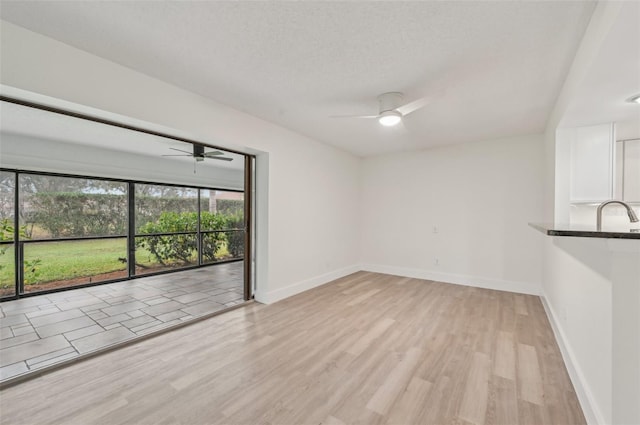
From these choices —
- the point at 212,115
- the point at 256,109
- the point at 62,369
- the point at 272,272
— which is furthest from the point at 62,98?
the point at 272,272

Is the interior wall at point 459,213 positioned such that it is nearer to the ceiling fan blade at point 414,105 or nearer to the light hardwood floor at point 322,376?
the light hardwood floor at point 322,376

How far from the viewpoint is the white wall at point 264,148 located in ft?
6.25

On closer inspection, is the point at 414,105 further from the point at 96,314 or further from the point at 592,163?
the point at 96,314

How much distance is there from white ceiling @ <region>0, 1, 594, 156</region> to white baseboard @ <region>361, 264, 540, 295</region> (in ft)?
8.62

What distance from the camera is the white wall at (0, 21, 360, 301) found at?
6.25 ft

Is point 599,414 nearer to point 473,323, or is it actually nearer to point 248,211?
point 473,323

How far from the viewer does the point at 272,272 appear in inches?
148

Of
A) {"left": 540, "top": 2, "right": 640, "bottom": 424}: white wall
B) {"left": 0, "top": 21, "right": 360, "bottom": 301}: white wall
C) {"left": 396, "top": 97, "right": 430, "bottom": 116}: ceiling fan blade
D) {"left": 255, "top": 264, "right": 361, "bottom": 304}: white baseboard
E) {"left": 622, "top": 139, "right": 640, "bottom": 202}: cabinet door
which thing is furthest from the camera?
{"left": 255, "top": 264, "right": 361, "bottom": 304}: white baseboard

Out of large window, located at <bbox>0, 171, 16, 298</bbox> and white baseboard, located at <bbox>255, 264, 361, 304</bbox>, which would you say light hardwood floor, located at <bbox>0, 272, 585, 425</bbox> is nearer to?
white baseboard, located at <bbox>255, 264, 361, 304</bbox>

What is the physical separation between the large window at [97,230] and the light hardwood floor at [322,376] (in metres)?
2.21

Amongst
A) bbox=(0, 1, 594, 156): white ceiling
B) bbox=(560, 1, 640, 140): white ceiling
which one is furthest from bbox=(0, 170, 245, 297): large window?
bbox=(560, 1, 640, 140): white ceiling

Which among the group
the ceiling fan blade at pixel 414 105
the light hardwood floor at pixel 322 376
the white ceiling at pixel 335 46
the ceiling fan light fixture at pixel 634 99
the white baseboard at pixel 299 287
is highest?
the white ceiling at pixel 335 46

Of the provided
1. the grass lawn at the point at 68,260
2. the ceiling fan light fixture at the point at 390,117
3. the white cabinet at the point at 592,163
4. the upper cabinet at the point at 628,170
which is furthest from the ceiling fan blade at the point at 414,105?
the grass lawn at the point at 68,260

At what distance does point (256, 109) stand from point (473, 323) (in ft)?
11.6
